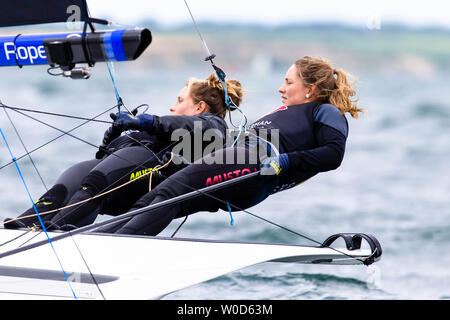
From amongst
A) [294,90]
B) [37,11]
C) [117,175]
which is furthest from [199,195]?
[37,11]

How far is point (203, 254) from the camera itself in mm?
2566

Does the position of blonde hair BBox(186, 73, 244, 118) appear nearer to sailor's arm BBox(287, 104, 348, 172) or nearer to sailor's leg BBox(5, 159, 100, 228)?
sailor's arm BBox(287, 104, 348, 172)

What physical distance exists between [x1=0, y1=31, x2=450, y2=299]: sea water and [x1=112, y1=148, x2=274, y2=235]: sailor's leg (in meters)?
0.48

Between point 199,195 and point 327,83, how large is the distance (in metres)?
0.66

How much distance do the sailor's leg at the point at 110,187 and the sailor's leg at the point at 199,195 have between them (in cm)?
18

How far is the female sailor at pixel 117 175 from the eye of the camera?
2.76 meters

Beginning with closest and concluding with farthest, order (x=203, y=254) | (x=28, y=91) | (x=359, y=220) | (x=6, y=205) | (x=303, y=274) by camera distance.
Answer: (x=203, y=254) < (x=303, y=274) < (x=6, y=205) < (x=359, y=220) < (x=28, y=91)

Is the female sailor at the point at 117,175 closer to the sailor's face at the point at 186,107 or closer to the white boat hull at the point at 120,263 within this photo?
the sailor's face at the point at 186,107

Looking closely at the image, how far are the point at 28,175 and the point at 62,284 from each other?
21.3ft

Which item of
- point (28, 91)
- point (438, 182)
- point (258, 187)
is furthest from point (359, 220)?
point (28, 91)

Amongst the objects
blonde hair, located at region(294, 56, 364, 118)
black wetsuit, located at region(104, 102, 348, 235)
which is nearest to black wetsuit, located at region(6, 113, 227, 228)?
black wetsuit, located at region(104, 102, 348, 235)

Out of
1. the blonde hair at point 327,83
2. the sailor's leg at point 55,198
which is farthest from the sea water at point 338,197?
the sailor's leg at point 55,198

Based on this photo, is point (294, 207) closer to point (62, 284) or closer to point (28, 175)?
point (28, 175)

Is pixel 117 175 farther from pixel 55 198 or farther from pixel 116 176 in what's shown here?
pixel 55 198
